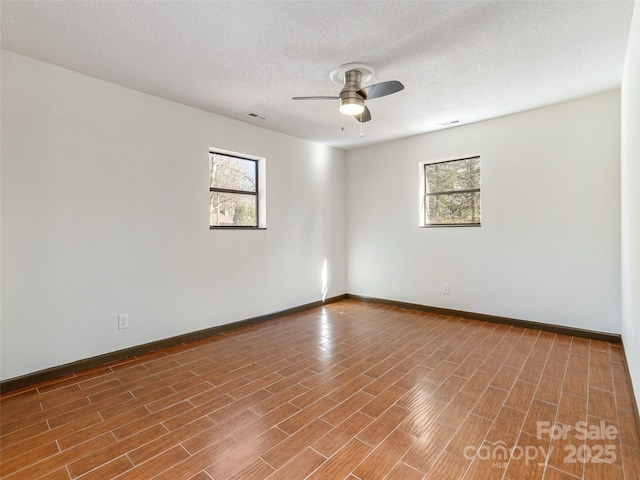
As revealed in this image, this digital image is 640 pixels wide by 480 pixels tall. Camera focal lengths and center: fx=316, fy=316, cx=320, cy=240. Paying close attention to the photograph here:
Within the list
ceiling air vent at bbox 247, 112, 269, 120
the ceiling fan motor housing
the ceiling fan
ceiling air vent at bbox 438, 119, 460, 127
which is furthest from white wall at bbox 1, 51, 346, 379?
ceiling air vent at bbox 438, 119, 460, 127

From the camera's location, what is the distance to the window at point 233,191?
12.9 feet

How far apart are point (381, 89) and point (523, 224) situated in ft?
8.59

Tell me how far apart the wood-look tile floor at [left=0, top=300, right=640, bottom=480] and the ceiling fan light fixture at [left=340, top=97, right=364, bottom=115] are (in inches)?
89.1

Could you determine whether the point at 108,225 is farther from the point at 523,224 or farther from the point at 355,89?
the point at 523,224

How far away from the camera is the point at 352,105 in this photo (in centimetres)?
266

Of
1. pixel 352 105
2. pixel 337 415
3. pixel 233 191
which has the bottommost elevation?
pixel 337 415

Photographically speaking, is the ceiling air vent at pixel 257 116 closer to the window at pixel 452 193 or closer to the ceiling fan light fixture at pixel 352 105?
the ceiling fan light fixture at pixel 352 105

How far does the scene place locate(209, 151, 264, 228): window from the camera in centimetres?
393

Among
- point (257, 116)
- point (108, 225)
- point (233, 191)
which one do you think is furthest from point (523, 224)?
point (108, 225)

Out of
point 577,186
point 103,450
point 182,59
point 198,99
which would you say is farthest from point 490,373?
point 198,99

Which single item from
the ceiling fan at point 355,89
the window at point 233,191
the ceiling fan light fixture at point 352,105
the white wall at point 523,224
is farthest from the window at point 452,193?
the window at point 233,191

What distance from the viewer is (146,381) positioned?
260 cm

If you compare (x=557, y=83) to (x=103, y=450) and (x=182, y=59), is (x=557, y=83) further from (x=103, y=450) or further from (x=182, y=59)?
(x=103, y=450)

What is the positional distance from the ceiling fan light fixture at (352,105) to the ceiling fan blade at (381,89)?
6 centimetres
